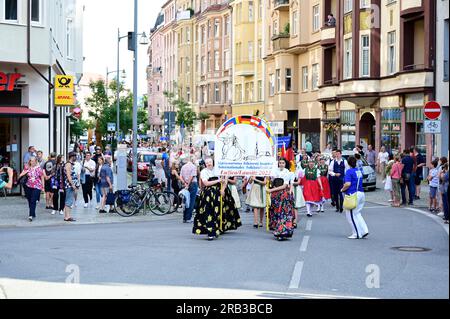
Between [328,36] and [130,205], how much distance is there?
27980mm

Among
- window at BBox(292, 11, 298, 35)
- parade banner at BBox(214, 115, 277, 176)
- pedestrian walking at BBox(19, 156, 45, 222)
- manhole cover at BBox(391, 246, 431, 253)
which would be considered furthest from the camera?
window at BBox(292, 11, 298, 35)

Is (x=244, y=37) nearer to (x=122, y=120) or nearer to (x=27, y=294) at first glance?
(x=122, y=120)

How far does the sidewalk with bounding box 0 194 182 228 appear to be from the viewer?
2070 centimetres

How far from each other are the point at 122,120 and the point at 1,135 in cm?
3623

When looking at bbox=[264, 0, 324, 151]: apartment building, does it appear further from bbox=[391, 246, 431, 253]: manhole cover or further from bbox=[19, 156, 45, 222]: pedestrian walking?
bbox=[391, 246, 431, 253]: manhole cover

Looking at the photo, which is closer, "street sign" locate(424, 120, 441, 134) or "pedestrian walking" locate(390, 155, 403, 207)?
"street sign" locate(424, 120, 441, 134)

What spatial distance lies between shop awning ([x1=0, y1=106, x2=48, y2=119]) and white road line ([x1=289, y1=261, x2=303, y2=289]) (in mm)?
17032

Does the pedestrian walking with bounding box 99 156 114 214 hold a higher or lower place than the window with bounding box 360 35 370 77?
lower

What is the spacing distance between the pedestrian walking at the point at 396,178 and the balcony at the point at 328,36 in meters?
23.0

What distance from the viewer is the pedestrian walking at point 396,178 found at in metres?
25.1

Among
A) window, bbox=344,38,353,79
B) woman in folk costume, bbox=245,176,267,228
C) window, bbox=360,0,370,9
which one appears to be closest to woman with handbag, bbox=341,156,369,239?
woman in folk costume, bbox=245,176,267,228

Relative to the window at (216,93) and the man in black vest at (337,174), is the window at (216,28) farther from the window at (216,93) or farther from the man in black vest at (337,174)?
the man in black vest at (337,174)

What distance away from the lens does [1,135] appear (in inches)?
1128

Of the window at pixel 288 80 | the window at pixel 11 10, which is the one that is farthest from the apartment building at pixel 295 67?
the window at pixel 11 10
